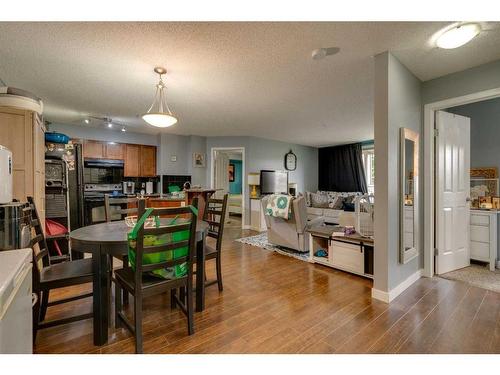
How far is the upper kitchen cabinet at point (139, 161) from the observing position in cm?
542

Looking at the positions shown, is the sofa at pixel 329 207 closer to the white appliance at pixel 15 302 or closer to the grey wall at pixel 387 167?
the grey wall at pixel 387 167

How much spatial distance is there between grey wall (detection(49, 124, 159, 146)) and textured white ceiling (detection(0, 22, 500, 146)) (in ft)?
2.75

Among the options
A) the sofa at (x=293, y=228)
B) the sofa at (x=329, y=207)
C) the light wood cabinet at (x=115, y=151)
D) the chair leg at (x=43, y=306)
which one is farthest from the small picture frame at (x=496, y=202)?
the light wood cabinet at (x=115, y=151)

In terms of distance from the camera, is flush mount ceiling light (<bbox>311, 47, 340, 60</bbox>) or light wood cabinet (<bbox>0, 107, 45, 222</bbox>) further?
light wood cabinet (<bbox>0, 107, 45, 222</bbox>)

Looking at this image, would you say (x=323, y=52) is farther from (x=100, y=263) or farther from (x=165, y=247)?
(x=100, y=263)

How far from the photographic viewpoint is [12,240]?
4.62 ft

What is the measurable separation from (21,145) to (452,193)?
4843mm

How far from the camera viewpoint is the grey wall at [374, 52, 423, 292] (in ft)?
7.29

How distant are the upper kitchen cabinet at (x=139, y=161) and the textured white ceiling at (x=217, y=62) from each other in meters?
1.51

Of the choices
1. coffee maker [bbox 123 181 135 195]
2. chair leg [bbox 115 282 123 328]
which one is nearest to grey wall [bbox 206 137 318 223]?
coffee maker [bbox 123 181 135 195]

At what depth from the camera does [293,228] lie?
12.3ft

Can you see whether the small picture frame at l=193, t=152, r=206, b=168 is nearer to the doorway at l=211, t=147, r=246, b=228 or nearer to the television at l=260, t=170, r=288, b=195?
the doorway at l=211, t=147, r=246, b=228

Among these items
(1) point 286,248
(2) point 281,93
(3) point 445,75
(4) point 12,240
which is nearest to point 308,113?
(2) point 281,93
